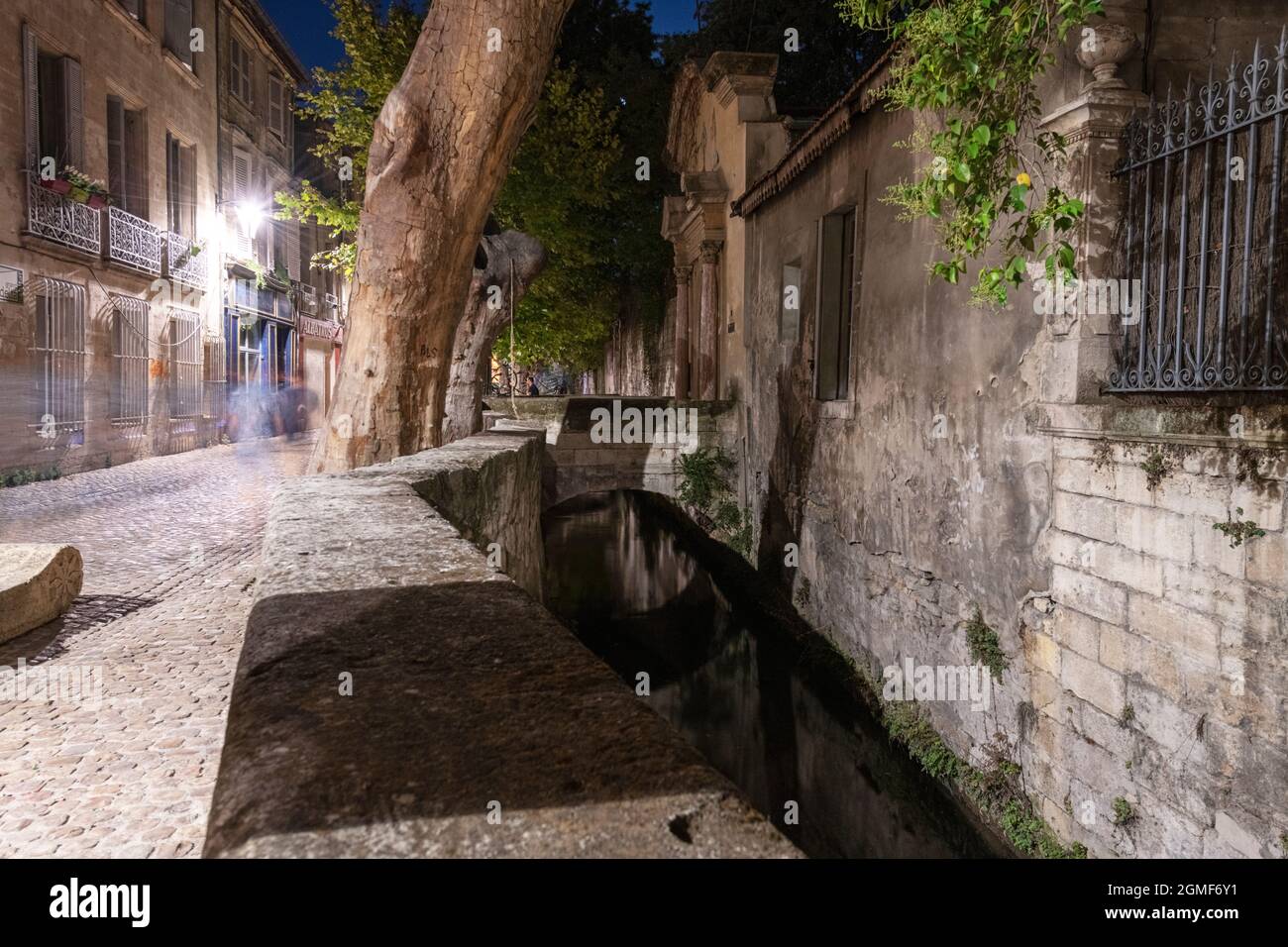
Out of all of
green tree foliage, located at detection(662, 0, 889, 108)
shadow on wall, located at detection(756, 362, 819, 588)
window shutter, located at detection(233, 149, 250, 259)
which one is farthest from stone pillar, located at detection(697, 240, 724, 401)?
window shutter, located at detection(233, 149, 250, 259)

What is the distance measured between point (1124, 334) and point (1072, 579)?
4.57ft

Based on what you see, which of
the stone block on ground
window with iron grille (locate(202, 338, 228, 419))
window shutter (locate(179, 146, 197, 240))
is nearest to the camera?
the stone block on ground

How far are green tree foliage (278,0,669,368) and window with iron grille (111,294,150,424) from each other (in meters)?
3.17

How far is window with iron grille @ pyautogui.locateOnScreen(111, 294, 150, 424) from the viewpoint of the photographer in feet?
48.1

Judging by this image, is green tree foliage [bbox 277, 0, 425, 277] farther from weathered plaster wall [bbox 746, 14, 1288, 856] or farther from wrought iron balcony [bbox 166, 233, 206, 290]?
weathered plaster wall [bbox 746, 14, 1288, 856]

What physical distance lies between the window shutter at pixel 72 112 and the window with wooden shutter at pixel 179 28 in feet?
11.8

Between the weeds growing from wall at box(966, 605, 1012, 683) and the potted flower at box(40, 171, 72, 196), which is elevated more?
the potted flower at box(40, 171, 72, 196)

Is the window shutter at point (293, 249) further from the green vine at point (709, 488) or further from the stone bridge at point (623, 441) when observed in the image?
the green vine at point (709, 488)

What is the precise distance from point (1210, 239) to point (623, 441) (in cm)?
1010

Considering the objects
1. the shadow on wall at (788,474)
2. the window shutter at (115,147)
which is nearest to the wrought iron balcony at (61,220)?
the window shutter at (115,147)
